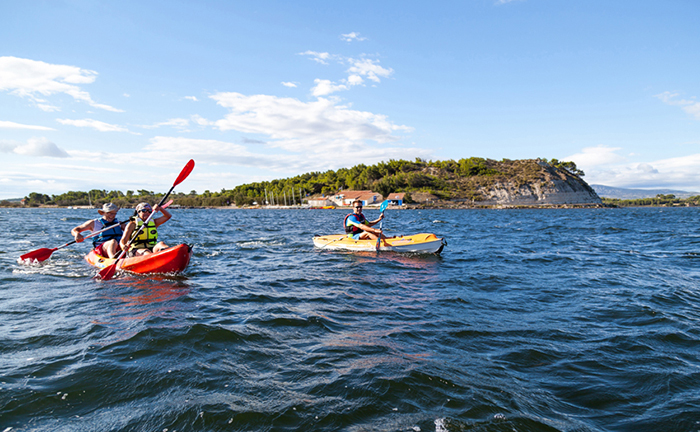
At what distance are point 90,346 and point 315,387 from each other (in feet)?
10.8

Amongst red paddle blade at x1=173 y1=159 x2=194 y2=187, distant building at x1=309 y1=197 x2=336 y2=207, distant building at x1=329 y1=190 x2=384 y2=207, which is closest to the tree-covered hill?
distant building at x1=329 y1=190 x2=384 y2=207

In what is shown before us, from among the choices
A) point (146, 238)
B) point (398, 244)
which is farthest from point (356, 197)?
point (146, 238)

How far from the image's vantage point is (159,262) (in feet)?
28.8

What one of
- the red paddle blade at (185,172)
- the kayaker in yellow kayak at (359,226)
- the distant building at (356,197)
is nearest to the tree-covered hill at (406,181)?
the distant building at (356,197)

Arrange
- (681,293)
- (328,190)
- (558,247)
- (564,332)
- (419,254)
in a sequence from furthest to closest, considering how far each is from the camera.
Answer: (328,190)
(558,247)
(419,254)
(681,293)
(564,332)

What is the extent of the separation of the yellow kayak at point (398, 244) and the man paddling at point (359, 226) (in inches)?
11.1

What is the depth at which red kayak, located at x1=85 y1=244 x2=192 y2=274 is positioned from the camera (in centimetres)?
872

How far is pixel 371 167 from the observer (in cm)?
14350

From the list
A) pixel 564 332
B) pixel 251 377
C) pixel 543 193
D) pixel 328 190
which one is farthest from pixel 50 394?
pixel 328 190

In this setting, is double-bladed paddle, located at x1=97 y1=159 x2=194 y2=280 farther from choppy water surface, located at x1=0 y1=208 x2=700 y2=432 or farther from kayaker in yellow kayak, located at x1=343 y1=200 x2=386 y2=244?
kayaker in yellow kayak, located at x1=343 y1=200 x2=386 y2=244

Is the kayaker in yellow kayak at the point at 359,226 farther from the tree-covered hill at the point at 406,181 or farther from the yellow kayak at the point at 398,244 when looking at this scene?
the tree-covered hill at the point at 406,181

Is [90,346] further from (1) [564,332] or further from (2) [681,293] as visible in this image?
(2) [681,293]

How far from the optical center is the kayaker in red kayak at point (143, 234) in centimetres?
900

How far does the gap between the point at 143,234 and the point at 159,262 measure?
54.6 inches
